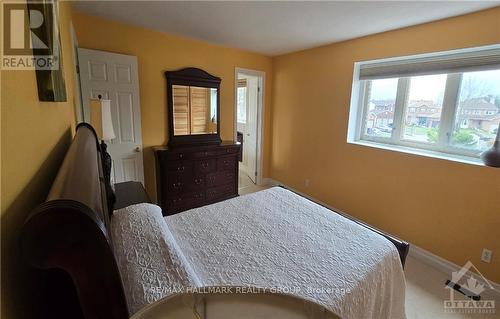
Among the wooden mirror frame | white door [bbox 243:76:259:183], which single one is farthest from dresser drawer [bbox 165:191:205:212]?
white door [bbox 243:76:259:183]

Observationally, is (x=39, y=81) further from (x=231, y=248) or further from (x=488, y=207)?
(x=488, y=207)

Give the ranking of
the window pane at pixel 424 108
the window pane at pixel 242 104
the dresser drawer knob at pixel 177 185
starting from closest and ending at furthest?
1. the window pane at pixel 424 108
2. the dresser drawer knob at pixel 177 185
3. the window pane at pixel 242 104

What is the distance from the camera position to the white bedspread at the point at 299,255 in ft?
3.78

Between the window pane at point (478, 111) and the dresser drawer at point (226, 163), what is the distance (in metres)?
2.64

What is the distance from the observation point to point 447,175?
2236 mm

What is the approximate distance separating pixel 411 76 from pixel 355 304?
7.90 feet

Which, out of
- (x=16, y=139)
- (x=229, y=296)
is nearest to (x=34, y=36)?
(x=16, y=139)

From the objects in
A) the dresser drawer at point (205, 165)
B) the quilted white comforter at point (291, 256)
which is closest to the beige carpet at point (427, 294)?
the quilted white comforter at point (291, 256)

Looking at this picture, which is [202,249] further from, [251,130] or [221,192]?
[251,130]

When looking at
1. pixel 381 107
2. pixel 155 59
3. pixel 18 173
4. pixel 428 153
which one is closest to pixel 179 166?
pixel 155 59

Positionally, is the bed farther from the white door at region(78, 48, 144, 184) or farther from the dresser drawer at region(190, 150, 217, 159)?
the dresser drawer at region(190, 150, 217, 159)

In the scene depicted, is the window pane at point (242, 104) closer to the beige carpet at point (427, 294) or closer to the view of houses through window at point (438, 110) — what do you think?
the view of houses through window at point (438, 110)

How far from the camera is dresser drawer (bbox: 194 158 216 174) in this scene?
3238mm

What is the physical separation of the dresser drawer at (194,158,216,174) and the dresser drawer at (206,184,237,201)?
0.30 meters
